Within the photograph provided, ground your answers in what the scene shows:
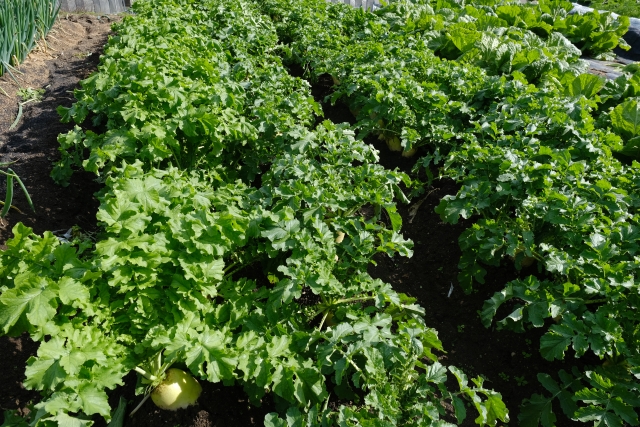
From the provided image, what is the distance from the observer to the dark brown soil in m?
2.48

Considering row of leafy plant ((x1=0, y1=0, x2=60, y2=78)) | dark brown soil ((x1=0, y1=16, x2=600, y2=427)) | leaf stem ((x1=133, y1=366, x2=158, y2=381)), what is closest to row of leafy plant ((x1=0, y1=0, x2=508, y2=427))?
leaf stem ((x1=133, y1=366, x2=158, y2=381))

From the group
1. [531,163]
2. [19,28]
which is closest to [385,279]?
[531,163]

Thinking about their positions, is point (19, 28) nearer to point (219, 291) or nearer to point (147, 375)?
point (219, 291)

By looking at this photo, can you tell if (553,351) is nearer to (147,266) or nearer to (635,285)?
(635,285)

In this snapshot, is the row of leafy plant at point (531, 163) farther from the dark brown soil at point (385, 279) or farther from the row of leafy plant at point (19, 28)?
the row of leafy plant at point (19, 28)

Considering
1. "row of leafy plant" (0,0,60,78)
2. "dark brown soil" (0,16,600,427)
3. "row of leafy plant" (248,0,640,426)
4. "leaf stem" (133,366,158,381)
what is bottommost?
"dark brown soil" (0,16,600,427)

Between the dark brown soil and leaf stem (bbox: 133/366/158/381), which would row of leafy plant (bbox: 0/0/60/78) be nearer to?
the dark brown soil

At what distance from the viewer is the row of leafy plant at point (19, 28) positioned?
191 inches

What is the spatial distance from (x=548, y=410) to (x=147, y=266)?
201 centimetres

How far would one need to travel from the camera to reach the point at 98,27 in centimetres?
816

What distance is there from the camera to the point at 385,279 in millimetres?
3396

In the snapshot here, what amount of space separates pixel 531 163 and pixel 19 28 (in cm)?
522

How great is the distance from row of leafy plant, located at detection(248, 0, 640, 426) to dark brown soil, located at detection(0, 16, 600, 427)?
0.53ft

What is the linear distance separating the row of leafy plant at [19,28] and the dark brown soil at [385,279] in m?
0.32
